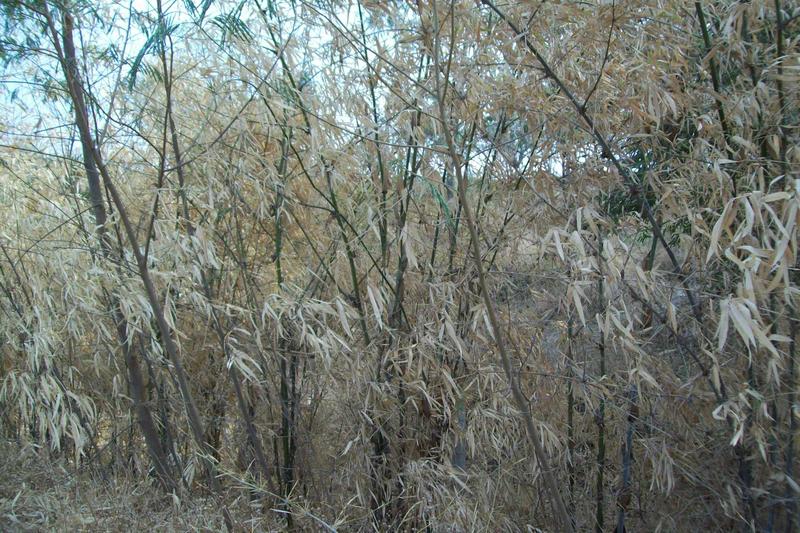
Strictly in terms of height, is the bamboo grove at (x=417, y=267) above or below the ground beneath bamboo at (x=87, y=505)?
above

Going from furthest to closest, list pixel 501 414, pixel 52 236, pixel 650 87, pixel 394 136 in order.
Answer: pixel 52 236 < pixel 394 136 < pixel 501 414 < pixel 650 87

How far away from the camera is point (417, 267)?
2.48m

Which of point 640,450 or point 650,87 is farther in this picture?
point 640,450

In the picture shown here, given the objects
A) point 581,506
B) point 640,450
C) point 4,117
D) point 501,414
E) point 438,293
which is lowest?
point 581,506

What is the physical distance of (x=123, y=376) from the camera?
10.0 feet

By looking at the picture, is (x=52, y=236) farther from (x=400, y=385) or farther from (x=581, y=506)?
(x=581, y=506)

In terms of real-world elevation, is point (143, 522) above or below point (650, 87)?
below

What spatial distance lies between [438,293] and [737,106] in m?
1.23

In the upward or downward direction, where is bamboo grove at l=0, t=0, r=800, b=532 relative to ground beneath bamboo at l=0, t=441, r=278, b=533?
upward

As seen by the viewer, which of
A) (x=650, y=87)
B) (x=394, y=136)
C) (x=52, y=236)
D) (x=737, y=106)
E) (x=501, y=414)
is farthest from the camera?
(x=52, y=236)

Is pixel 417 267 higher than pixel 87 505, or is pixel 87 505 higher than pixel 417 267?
pixel 417 267

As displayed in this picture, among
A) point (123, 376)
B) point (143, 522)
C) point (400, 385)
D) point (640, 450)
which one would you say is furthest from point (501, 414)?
point (123, 376)

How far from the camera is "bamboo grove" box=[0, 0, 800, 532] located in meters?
2.20

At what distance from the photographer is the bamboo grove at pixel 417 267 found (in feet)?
7.20
